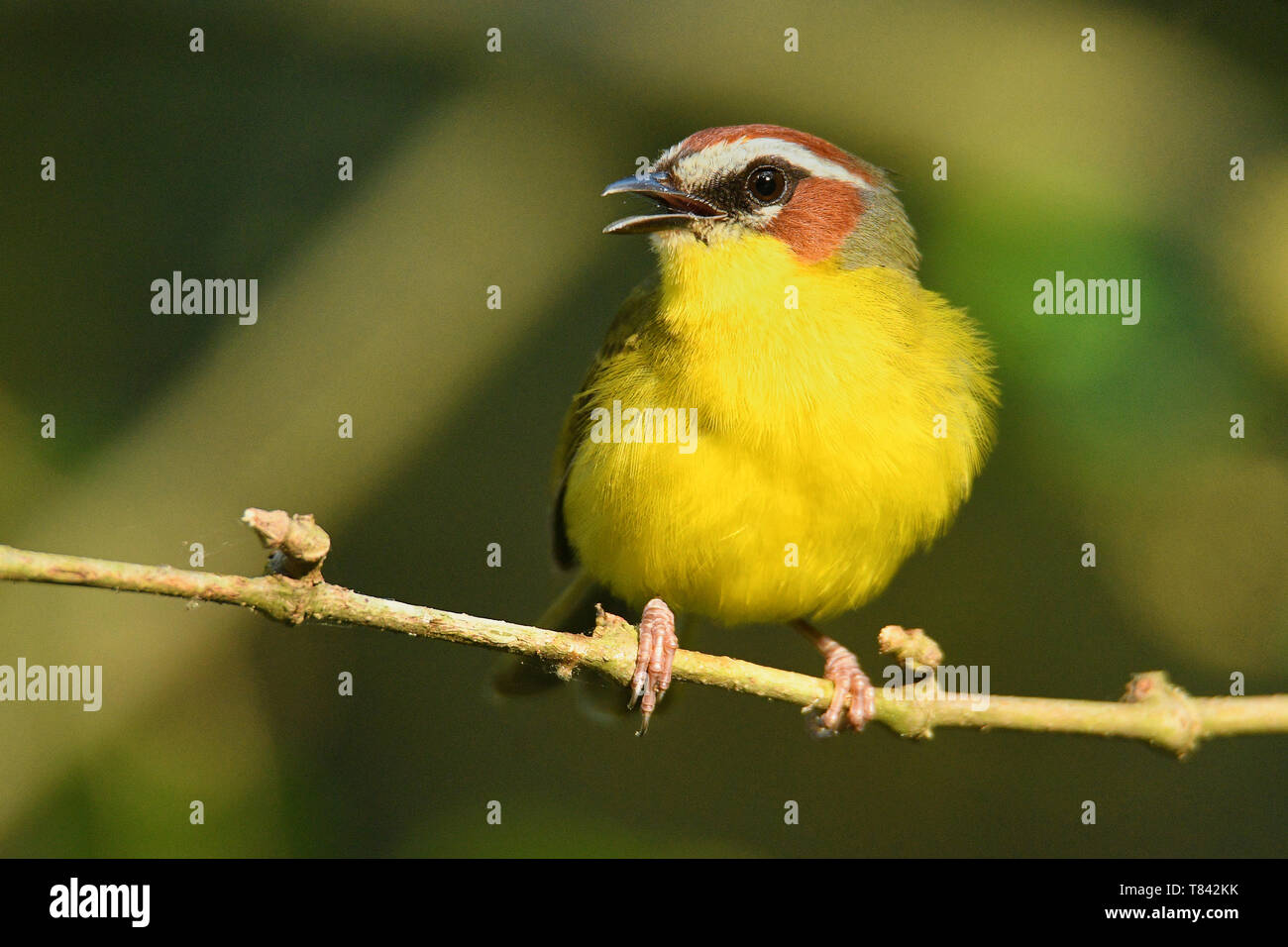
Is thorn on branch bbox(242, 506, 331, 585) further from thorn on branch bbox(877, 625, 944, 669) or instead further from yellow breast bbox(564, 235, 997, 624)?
thorn on branch bbox(877, 625, 944, 669)

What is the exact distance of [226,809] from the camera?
5.21 metres

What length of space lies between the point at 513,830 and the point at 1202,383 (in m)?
3.28

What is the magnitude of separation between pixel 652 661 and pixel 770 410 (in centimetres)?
99

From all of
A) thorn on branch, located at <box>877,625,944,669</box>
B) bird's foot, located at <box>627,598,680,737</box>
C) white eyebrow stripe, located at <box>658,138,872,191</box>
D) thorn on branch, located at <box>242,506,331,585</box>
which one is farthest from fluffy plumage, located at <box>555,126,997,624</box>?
thorn on branch, located at <box>242,506,331,585</box>

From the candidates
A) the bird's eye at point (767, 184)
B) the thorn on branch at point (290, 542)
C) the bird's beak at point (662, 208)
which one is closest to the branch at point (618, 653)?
the thorn on branch at point (290, 542)

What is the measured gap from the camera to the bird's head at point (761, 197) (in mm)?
4707

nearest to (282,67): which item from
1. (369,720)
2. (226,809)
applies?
(369,720)

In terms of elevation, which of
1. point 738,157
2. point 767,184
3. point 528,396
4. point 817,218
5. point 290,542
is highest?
point 738,157

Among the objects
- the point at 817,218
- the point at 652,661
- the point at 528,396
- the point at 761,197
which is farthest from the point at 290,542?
the point at 528,396

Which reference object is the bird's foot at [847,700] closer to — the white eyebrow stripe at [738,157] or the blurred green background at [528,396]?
the blurred green background at [528,396]

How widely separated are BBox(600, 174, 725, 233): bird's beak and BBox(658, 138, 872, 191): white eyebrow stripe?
10 centimetres

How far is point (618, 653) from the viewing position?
3.66 meters

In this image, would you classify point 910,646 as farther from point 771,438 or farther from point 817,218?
point 817,218

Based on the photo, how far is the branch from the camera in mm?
2994
